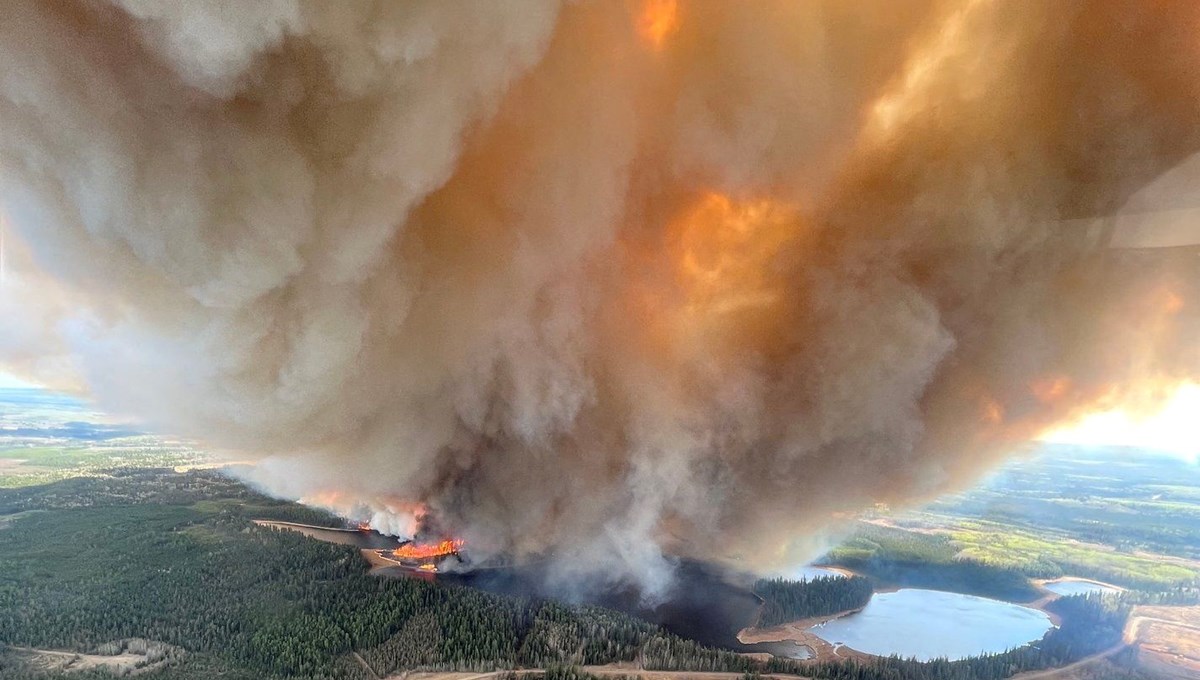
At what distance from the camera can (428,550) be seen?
1628 centimetres

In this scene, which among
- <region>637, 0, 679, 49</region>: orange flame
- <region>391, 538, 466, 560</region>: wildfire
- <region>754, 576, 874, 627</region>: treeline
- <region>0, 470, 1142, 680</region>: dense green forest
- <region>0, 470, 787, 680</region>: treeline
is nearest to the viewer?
<region>637, 0, 679, 49</region>: orange flame

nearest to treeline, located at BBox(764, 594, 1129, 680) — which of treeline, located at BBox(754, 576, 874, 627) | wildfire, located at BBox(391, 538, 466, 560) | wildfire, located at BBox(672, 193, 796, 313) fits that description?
treeline, located at BBox(754, 576, 874, 627)

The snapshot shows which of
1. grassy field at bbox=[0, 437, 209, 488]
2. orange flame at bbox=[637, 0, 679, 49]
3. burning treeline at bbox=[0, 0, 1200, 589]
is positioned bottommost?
grassy field at bbox=[0, 437, 209, 488]

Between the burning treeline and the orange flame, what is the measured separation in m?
0.03

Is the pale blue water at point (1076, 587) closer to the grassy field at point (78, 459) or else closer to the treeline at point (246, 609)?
the treeline at point (246, 609)

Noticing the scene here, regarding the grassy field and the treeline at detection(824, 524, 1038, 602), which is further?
the grassy field

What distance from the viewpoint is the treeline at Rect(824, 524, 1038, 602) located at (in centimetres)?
1112

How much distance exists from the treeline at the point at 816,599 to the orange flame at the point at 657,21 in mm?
10374

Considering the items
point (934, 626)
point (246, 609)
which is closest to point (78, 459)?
point (246, 609)

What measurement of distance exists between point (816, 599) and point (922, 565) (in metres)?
2.08

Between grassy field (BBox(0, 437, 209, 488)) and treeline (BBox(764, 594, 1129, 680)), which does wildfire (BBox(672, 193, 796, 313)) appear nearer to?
treeline (BBox(764, 594, 1129, 680))

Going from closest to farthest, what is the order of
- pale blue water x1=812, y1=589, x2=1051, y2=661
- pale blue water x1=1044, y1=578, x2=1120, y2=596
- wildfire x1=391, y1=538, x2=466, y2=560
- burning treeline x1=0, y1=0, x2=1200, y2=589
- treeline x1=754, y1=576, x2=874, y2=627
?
1. burning treeline x1=0, y1=0, x2=1200, y2=589
2. pale blue water x1=1044, y1=578, x2=1120, y2=596
3. pale blue water x1=812, y1=589, x2=1051, y2=661
4. treeline x1=754, y1=576, x2=874, y2=627
5. wildfire x1=391, y1=538, x2=466, y2=560

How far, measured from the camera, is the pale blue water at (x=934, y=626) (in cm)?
1027

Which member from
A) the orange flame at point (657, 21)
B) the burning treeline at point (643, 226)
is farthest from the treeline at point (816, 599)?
the orange flame at point (657, 21)
